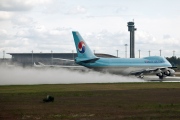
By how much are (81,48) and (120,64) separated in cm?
1063

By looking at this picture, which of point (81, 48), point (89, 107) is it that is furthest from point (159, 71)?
point (89, 107)

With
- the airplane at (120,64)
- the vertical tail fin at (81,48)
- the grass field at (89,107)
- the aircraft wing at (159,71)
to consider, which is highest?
the vertical tail fin at (81,48)

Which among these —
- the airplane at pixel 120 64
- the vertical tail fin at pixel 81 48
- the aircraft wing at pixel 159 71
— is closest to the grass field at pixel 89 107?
the vertical tail fin at pixel 81 48

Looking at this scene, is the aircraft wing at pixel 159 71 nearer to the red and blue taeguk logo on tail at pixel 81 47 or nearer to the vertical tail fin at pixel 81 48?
the vertical tail fin at pixel 81 48

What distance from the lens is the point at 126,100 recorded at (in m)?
38.2

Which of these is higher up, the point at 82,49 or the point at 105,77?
the point at 82,49

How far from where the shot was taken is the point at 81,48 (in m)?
84.4

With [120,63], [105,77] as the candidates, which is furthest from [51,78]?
[120,63]

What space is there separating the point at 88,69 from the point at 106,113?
61806 millimetres

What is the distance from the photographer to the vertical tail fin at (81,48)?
84.3 m

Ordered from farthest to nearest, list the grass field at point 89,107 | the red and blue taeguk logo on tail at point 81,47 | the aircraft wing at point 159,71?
the aircraft wing at point 159,71, the red and blue taeguk logo on tail at point 81,47, the grass field at point 89,107

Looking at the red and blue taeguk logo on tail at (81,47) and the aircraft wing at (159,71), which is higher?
the red and blue taeguk logo on tail at (81,47)

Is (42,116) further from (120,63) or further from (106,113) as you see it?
(120,63)

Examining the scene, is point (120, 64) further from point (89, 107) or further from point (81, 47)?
point (89, 107)
